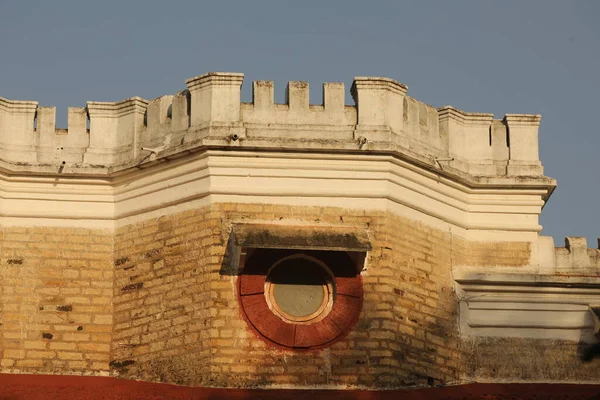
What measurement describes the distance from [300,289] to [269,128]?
2.49 m

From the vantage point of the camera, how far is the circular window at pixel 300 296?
2820cm

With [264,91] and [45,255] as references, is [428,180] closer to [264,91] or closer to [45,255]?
[264,91]

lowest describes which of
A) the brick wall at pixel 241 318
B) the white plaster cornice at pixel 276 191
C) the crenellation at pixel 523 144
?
the brick wall at pixel 241 318

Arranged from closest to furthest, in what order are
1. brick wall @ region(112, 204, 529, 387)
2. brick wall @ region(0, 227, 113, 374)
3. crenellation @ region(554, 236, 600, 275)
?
brick wall @ region(112, 204, 529, 387), brick wall @ region(0, 227, 113, 374), crenellation @ region(554, 236, 600, 275)

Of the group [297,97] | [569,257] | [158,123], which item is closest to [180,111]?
[158,123]

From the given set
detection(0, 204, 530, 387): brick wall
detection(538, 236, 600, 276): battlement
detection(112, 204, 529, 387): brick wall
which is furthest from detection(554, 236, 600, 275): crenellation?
detection(112, 204, 529, 387): brick wall

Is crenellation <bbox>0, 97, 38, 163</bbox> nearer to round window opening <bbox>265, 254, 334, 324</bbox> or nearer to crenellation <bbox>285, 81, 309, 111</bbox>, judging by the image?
crenellation <bbox>285, 81, 309, 111</bbox>

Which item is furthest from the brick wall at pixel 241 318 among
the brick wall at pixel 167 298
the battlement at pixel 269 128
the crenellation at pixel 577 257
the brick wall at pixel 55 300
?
the crenellation at pixel 577 257

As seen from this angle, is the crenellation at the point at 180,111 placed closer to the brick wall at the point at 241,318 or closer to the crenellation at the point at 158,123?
the crenellation at the point at 158,123

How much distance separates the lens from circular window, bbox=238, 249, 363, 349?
1110 inches

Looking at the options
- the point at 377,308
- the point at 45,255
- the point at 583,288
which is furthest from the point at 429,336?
the point at 45,255

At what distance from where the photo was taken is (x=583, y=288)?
99.4 feet

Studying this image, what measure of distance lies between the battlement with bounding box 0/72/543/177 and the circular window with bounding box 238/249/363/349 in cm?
171

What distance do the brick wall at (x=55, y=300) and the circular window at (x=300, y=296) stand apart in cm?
242
